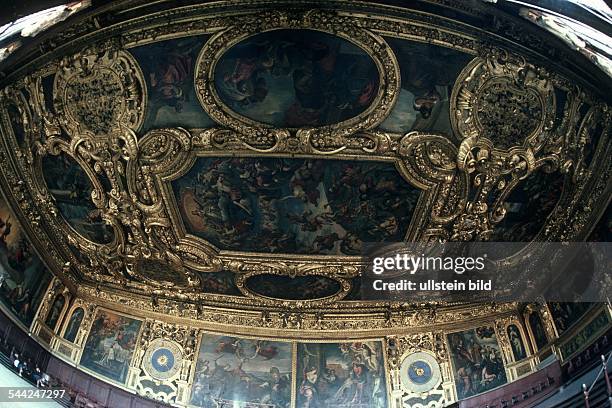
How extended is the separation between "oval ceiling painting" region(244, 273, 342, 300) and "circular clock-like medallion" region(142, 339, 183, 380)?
2.15m

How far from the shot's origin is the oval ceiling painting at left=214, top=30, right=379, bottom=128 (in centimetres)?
1144

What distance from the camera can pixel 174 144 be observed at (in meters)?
12.7

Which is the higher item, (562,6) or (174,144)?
(174,144)

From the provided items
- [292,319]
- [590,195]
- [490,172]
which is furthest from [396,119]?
[292,319]

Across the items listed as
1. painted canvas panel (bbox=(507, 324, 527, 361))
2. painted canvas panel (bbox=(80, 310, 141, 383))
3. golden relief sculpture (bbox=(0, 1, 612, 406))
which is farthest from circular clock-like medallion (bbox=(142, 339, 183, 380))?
painted canvas panel (bbox=(507, 324, 527, 361))

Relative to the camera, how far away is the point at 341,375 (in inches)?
599

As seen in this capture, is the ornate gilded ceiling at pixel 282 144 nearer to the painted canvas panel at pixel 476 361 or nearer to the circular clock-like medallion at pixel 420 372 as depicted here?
the circular clock-like medallion at pixel 420 372

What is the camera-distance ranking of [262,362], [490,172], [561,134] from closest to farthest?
[561,134] → [490,172] → [262,362]

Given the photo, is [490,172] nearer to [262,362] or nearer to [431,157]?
[431,157]

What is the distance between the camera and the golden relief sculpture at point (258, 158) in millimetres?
11328

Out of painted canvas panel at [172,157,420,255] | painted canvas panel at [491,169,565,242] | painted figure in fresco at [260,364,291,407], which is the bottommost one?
painted figure in fresco at [260,364,291,407]

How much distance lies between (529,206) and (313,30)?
5404mm

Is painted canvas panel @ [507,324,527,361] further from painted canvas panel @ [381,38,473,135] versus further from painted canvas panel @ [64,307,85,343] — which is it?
painted canvas panel @ [64,307,85,343]

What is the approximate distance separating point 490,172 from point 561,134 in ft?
4.74
